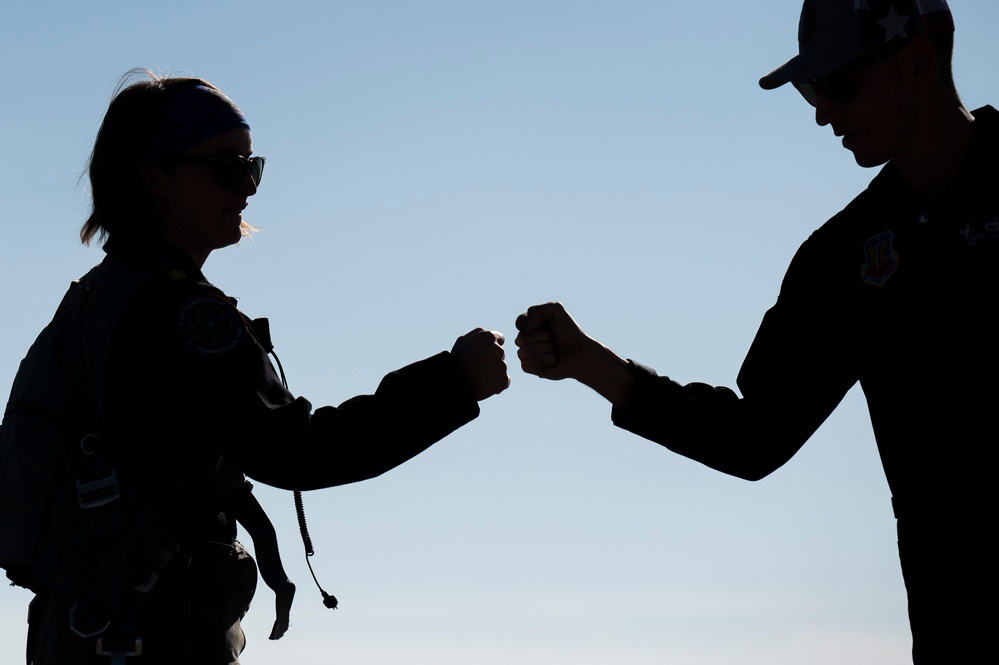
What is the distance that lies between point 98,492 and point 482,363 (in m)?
1.85

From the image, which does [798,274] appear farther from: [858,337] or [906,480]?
[906,480]

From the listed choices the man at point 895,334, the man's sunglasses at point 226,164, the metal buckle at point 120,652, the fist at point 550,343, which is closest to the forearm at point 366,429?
the metal buckle at point 120,652

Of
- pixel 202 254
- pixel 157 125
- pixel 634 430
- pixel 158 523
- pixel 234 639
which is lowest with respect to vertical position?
pixel 234 639

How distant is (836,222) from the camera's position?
6.52 meters

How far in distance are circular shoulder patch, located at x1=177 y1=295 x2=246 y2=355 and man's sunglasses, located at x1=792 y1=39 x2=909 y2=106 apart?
310 centimetres

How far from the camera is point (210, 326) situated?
5.55 m

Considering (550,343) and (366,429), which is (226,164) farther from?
(550,343)

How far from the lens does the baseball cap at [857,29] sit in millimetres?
6242

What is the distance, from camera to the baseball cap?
20.5 feet

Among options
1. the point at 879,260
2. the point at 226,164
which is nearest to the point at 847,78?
the point at 879,260

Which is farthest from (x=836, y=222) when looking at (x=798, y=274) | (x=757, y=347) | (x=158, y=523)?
(x=158, y=523)

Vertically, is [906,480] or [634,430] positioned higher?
[634,430]

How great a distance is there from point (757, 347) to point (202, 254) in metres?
2.95

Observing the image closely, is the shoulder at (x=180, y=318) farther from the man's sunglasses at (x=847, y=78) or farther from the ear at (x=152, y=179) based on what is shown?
the man's sunglasses at (x=847, y=78)
